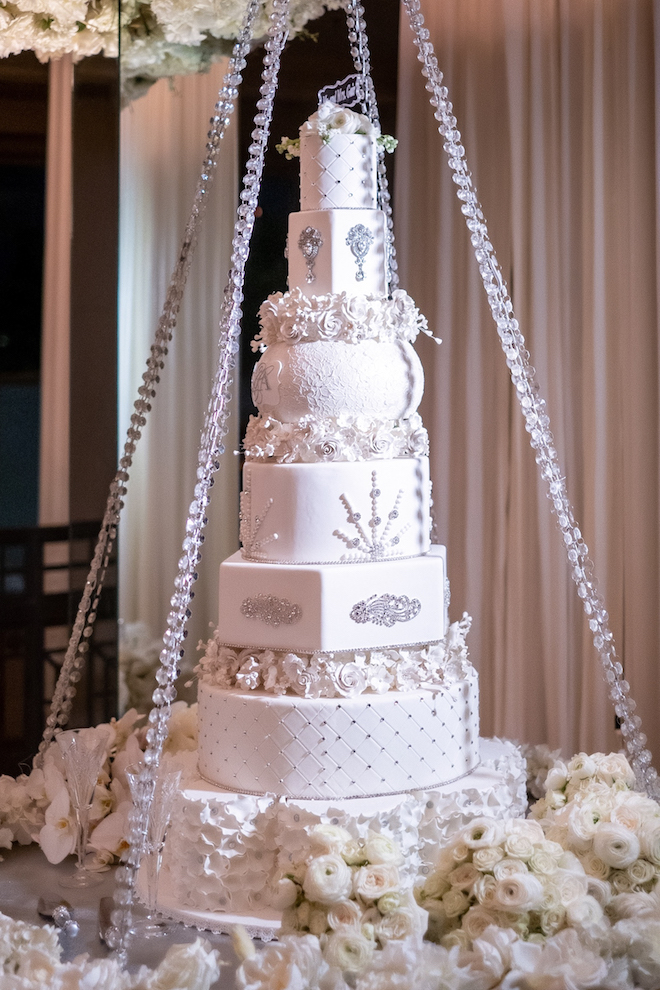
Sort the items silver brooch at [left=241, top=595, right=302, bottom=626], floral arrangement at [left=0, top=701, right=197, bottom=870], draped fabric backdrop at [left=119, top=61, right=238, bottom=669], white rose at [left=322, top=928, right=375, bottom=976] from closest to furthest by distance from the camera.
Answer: white rose at [left=322, top=928, right=375, bottom=976] → silver brooch at [left=241, top=595, right=302, bottom=626] → floral arrangement at [left=0, top=701, right=197, bottom=870] → draped fabric backdrop at [left=119, top=61, right=238, bottom=669]

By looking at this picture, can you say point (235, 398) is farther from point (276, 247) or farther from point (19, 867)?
point (19, 867)

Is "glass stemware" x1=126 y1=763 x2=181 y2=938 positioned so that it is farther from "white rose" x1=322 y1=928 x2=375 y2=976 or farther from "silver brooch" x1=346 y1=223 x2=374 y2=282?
"silver brooch" x1=346 y1=223 x2=374 y2=282

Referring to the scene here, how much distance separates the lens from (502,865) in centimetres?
294

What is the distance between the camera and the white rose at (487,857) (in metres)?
2.95

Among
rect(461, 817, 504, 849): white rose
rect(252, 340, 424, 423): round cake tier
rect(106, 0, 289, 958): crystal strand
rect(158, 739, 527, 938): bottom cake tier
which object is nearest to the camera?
rect(461, 817, 504, 849): white rose

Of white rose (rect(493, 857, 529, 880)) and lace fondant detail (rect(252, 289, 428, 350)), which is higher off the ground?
lace fondant detail (rect(252, 289, 428, 350))

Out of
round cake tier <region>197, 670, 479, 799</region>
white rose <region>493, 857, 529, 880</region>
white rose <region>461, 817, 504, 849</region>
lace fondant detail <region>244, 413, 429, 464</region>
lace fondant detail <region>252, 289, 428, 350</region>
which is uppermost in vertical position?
lace fondant detail <region>252, 289, 428, 350</region>

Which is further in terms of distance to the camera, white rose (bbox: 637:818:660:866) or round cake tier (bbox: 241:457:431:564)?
round cake tier (bbox: 241:457:431:564)

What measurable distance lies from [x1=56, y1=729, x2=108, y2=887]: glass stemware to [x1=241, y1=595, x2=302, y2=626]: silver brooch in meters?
0.77

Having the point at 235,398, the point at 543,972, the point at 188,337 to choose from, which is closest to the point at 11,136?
the point at 188,337

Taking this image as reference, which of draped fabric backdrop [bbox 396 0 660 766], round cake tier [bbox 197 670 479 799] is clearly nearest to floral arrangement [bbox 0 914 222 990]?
round cake tier [bbox 197 670 479 799]

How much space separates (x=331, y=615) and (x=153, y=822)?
88cm

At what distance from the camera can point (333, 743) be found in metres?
3.57

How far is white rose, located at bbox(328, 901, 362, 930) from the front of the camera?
2.91 meters
